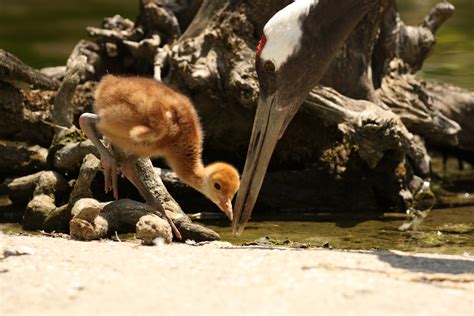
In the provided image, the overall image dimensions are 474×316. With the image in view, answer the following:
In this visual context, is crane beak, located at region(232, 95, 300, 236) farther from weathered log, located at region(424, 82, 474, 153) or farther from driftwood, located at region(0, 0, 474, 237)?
weathered log, located at region(424, 82, 474, 153)

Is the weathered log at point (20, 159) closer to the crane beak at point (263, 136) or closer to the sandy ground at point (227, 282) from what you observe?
the crane beak at point (263, 136)

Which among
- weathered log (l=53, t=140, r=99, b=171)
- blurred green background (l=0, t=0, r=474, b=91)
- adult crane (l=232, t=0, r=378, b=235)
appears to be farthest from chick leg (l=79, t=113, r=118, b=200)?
blurred green background (l=0, t=0, r=474, b=91)

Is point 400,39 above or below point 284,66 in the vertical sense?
above

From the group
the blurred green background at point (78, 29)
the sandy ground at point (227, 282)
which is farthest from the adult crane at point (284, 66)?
the blurred green background at point (78, 29)

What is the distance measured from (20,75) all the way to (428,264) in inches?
201

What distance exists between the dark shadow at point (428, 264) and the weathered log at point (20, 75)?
4.67 m

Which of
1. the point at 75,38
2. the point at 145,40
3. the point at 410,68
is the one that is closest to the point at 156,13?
the point at 145,40

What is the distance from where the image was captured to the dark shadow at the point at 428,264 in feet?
21.1

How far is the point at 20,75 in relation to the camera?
10281mm

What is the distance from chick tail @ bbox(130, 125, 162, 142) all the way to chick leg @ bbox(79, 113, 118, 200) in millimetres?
438

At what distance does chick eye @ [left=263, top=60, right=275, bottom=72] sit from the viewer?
24.7 feet

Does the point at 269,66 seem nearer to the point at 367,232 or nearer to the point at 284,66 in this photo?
the point at 284,66

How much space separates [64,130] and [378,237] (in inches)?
122

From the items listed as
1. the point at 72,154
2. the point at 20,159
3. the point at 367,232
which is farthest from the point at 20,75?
the point at 367,232
